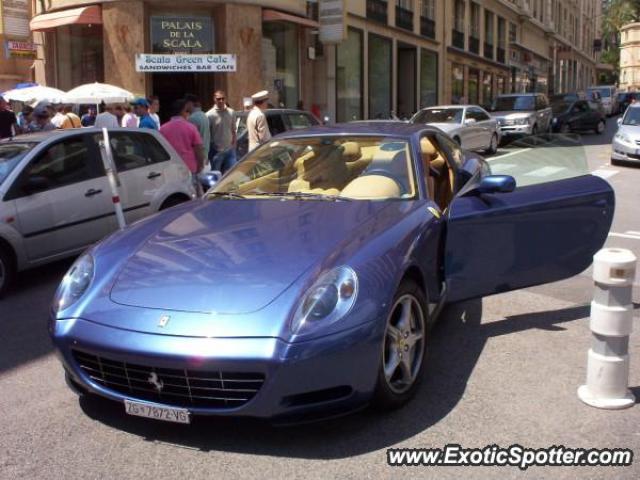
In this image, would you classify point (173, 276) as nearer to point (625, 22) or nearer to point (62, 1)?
point (62, 1)

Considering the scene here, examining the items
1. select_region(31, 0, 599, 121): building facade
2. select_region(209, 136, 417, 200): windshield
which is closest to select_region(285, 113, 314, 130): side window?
select_region(31, 0, 599, 121): building facade

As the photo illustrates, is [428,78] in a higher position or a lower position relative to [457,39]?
lower

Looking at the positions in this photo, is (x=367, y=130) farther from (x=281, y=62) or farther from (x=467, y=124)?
(x=281, y=62)

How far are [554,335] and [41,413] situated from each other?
3.32m

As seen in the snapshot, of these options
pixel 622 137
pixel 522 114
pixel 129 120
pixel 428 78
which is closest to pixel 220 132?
pixel 129 120

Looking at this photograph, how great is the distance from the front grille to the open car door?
1724mm

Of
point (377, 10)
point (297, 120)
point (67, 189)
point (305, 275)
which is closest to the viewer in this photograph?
point (305, 275)

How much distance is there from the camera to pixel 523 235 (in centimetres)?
443

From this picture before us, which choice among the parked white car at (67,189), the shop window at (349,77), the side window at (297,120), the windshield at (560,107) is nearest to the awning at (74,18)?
the side window at (297,120)

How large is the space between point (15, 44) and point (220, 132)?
13045mm

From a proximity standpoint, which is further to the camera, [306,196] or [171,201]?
[171,201]

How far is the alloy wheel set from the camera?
3447 mm

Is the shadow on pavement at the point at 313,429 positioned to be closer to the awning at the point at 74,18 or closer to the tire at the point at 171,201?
the tire at the point at 171,201

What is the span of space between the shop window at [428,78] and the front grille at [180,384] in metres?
30.5
